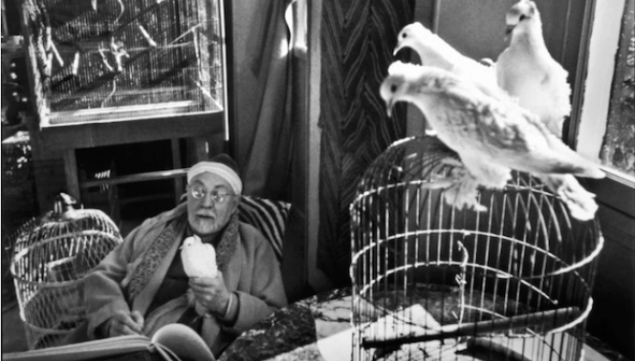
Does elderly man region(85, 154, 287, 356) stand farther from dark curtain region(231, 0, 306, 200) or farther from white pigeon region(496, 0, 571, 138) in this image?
white pigeon region(496, 0, 571, 138)

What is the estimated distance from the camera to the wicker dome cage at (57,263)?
4.25 ft

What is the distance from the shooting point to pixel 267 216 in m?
1.47

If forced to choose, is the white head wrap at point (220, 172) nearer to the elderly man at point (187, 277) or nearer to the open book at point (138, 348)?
the elderly man at point (187, 277)

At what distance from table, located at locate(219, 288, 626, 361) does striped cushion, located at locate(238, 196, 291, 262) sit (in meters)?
0.15

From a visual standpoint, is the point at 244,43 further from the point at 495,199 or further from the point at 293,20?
the point at 495,199

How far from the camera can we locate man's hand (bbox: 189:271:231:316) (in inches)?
54.3

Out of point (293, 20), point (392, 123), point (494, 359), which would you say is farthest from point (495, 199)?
point (293, 20)

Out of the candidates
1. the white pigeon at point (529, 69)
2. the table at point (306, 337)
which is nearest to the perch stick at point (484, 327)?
the table at point (306, 337)

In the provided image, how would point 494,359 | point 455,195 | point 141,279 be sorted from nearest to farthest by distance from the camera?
point 455,195 → point 494,359 → point 141,279

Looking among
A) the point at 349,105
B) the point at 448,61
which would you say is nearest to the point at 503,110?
the point at 448,61

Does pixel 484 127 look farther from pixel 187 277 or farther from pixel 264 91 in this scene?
pixel 187 277

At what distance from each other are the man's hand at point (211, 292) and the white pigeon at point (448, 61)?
0.65 meters

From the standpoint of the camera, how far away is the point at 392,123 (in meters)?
1.47

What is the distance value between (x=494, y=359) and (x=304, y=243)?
0.53 meters
